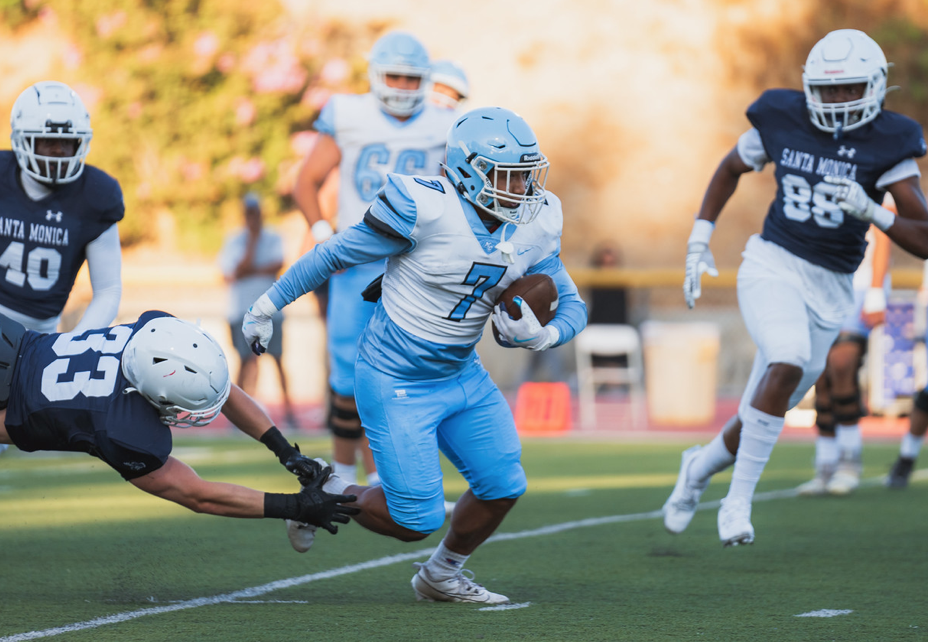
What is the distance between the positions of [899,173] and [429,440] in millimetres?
2182

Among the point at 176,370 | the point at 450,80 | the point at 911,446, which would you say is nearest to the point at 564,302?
the point at 176,370

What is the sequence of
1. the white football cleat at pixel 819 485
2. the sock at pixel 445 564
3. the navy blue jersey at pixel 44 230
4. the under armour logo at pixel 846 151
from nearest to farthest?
the sock at pixel 445 564 < the navy blue jersey at pixel 44 230 < the under armour logo at pixel 846 151 < the white football cleat at pixel 819 485

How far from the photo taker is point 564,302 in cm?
424

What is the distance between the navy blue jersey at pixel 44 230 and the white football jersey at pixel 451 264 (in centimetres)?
130

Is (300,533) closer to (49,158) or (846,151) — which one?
(49,158)

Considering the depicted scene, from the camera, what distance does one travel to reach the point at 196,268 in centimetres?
1652

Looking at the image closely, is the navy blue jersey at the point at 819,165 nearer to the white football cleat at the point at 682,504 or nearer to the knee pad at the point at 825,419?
Result: the white football cleat at the point at 682,504

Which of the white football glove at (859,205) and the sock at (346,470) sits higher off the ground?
the white football glove at (859,205)

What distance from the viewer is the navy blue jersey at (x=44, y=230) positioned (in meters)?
4.77

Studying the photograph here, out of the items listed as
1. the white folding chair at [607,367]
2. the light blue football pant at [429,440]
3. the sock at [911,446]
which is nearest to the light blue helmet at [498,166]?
the light blue football pant at [429,440]

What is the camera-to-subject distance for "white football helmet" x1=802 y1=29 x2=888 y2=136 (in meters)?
4.93

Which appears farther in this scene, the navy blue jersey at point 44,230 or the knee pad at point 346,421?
the knee pad at point 346,421

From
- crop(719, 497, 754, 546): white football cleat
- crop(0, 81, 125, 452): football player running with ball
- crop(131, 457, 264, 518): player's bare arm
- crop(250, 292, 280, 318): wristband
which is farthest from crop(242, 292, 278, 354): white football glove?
crop(719, 497, 754, 546): white football cleat

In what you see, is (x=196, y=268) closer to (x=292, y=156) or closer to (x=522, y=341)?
(x=292, y=156)
